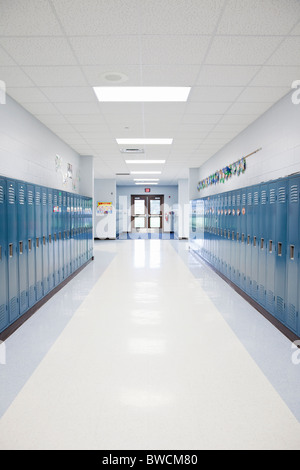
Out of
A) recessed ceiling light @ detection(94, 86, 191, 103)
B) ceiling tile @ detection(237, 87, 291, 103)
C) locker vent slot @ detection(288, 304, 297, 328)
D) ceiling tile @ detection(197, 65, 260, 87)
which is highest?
recessed ceiling light @ detection(94, 86, 191, 103)

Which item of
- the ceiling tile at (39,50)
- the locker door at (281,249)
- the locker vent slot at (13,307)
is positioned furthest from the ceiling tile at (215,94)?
the locker vent slot at (13,307)

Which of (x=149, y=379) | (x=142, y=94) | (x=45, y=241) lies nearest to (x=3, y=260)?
(x=45, y=241)

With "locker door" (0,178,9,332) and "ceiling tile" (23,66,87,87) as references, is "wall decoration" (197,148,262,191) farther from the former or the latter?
"locker door" (0,178,9,332)

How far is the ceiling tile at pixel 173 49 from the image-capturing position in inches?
107

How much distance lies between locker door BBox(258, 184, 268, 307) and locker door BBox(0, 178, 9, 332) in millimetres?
2913

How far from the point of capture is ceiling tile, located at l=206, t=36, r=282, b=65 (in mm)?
2721

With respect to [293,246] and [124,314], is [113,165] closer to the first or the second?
[124,314]

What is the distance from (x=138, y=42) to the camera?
109 inches

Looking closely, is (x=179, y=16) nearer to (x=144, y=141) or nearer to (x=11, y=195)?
(x=11, y=195)

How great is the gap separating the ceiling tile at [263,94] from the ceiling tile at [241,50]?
2.26 ft

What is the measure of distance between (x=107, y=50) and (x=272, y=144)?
2.50m

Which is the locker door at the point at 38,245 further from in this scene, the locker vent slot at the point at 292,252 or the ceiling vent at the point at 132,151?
the ceiling vent at the point at 132,151

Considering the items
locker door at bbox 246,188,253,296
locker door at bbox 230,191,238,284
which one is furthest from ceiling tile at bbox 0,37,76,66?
locker door at bbox 230,191,238,284
